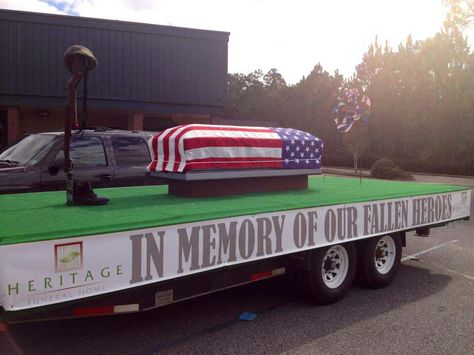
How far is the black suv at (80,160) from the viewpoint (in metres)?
6.28

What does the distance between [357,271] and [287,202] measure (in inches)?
62.9

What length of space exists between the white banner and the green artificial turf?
2.8 inches

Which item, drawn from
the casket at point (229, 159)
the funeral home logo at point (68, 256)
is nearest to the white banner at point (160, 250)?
the funeral home logo at point (68, 256)

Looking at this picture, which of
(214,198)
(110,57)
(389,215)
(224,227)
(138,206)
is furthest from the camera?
(110,57)

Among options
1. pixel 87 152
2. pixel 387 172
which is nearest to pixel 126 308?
pixel 87 152

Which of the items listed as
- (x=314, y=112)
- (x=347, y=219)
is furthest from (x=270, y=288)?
(x=314, y=112)

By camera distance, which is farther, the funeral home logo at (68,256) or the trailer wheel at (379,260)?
the trailer wheel at (379,260)

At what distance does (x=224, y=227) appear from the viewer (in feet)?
13.0

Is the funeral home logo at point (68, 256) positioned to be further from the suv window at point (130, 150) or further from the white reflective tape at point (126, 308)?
the suv window at point (130, 150)

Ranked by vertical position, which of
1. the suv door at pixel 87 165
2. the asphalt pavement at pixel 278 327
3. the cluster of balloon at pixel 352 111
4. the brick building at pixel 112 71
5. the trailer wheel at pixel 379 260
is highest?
the brick building at pixel 112 71

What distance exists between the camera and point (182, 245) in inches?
143

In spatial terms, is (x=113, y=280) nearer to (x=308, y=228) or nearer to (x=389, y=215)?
(x=308, y=228)

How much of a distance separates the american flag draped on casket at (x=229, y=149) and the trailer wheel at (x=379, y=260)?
147 cm

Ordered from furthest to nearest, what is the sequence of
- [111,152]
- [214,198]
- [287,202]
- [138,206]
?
[111,152] < [214,198] < [287,202] < [138,206]
